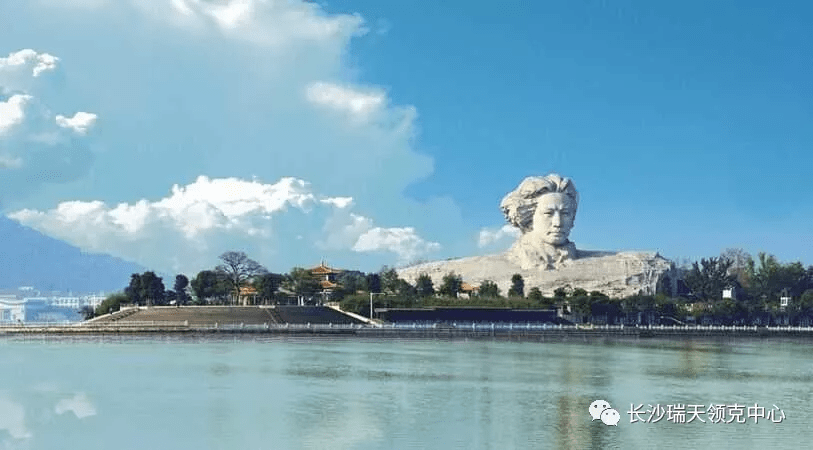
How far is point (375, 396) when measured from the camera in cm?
2652

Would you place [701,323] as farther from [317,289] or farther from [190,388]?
[190,388]

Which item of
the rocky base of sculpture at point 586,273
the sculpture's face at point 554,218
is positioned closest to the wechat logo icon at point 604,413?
the rocky base of sculpture at point 586,273

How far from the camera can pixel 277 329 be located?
54.0 meters

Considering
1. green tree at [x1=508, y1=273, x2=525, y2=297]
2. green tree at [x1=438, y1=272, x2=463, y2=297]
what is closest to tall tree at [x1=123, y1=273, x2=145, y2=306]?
green tree at [x1=438, y1=272, x2=463, y2=297]

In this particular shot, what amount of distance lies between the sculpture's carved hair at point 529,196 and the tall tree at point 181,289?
25.8 metres

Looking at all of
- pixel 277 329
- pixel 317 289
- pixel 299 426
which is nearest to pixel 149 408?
pixel 299 426

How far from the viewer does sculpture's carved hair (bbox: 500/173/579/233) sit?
7700 cm

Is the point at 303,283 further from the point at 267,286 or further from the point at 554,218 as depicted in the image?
the point at 554,218

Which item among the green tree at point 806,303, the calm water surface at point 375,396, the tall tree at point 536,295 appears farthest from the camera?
the green tree at point 806,303

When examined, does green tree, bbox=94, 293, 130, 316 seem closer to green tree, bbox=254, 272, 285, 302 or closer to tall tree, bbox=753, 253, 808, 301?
green tree, bbox=254, 272, 285, 302

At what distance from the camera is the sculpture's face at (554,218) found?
2990 inches

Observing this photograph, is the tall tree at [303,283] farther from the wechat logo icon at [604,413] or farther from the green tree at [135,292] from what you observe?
the wechat logo icon at [604,413]

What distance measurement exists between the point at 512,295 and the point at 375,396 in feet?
147

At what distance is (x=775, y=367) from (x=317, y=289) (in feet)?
116
